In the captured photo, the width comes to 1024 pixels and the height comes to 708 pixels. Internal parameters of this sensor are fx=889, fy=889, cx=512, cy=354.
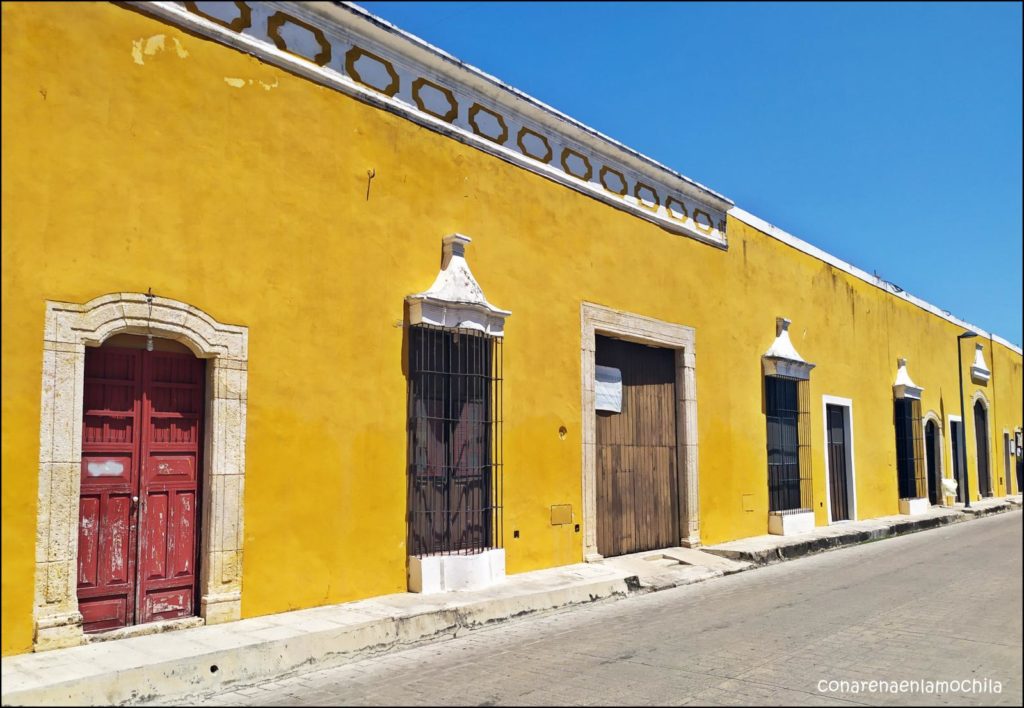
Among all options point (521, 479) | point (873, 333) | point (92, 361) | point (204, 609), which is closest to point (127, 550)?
point (204, 609)

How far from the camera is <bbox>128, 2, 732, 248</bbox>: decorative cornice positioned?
7344 millimetres

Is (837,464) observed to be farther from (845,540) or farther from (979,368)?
(979,368)

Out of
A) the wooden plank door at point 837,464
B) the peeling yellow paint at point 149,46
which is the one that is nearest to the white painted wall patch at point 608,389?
the peeling yellow paint at point 149,46

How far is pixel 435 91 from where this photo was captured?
9.04 m

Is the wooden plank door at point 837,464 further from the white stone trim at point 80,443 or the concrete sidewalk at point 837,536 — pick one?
the white stone trim at point 80,443

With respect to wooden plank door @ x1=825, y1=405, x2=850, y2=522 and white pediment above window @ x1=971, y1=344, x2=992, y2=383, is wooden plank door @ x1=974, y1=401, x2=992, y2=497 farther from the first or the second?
wooden plank door @ x1=825, y1=405, x2=850, y2=522

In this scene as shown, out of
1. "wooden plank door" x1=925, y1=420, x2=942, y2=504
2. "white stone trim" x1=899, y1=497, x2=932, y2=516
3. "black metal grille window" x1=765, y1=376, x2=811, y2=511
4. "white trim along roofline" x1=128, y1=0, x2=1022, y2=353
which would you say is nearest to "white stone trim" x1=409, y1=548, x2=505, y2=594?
"white trim along roofline" x1=128, y1=0, x2=1022, y2=353

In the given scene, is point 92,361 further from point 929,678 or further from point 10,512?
point 929,678

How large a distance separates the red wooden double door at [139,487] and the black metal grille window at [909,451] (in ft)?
55.2

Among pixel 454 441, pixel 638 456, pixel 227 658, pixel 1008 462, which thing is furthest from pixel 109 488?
pixel 1008 462

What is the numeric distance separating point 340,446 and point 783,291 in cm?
1003

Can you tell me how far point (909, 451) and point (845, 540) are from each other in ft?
22.1

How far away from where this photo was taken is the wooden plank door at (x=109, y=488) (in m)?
6.24

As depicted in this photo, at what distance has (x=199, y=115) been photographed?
6895 millimetres
